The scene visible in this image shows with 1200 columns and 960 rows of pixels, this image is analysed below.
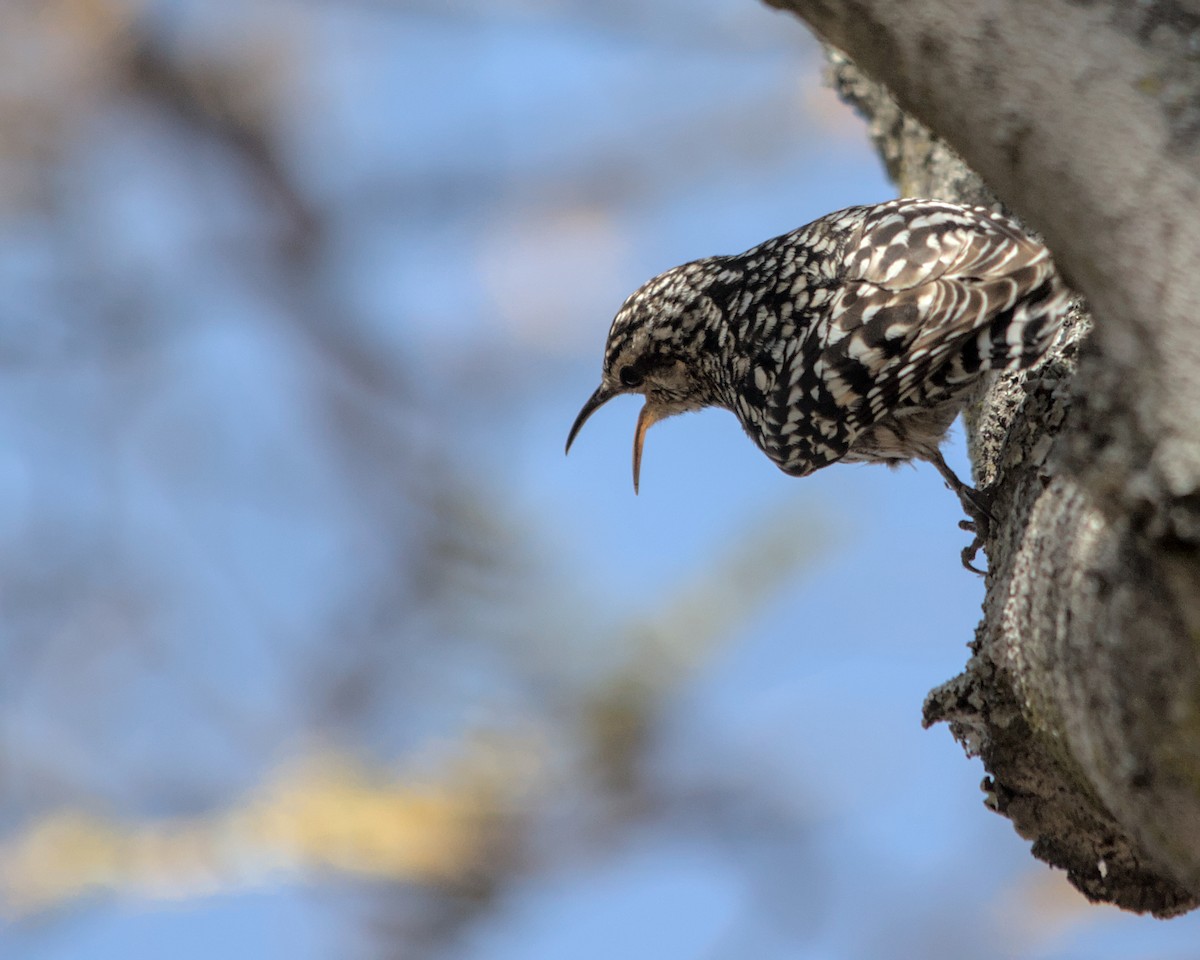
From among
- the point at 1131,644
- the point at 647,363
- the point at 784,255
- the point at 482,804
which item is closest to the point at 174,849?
the point at 482,804

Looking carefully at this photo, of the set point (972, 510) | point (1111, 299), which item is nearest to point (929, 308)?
point (972, 510)

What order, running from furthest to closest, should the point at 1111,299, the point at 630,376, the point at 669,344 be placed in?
the point at 630,376, the point at 669,344, the point at 1111,299

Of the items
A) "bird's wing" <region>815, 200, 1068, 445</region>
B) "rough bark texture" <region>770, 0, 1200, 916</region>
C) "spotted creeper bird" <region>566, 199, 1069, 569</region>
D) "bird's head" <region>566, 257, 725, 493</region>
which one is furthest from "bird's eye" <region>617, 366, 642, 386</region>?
"rough bark texture" <region>770, 0, 1200, 916</region>

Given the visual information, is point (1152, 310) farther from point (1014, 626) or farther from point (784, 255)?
point (784, 255)

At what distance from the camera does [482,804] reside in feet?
Result: 25.7

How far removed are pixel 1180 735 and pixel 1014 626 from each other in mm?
625

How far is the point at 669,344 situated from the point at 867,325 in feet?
4.51

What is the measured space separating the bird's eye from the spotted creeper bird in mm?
260

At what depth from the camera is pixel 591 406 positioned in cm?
561

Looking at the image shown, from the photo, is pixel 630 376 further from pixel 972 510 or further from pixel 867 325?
pixel 972 510

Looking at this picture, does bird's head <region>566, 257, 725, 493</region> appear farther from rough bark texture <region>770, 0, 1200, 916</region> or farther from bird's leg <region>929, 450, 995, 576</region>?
rough bark texture <region>770, 0, 1200, 916</region>

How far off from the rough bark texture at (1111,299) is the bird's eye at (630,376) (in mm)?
2767

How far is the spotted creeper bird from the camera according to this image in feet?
11.7

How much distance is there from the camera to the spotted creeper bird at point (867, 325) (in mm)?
3572
